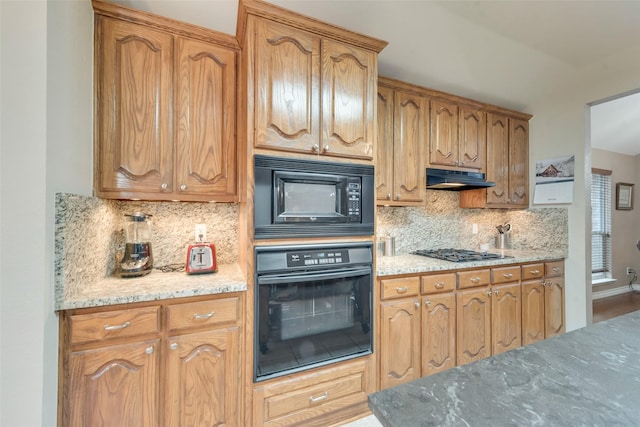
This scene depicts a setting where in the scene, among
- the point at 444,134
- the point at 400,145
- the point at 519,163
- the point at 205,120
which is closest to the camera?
the point at 205,120

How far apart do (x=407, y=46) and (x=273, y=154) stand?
139 cm

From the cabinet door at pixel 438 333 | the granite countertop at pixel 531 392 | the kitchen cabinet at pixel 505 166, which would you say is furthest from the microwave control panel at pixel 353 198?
the kitchen cabinet at pixel 505 166

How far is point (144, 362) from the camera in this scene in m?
1.25

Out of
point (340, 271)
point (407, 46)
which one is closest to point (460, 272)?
point (340, 271)

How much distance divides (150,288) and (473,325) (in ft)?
7.67

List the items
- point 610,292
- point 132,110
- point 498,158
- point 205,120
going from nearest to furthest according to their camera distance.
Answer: point 132,110
point 205,120
point 498,158
point 610,292

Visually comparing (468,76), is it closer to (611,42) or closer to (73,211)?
(611,42)

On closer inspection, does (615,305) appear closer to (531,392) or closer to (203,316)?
(531,392)

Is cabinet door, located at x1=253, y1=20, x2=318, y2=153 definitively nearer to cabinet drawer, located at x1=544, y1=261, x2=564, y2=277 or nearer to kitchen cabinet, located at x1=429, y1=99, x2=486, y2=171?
kitchen cabinet, located at x1=429, y1=99, x2=486, y2=171

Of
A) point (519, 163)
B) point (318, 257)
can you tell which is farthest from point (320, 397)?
point (519, 163)

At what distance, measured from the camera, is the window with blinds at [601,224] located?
4.24 meters

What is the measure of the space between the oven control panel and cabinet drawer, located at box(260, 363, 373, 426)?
668 millimetres

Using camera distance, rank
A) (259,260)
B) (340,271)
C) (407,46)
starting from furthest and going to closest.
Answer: (407,46) < (340,271) < (259,260)

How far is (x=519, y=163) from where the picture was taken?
9.46 feet
